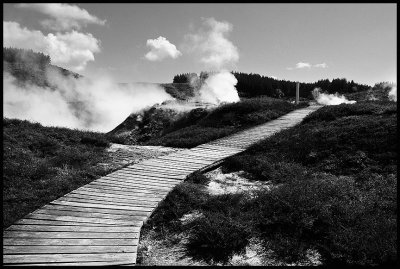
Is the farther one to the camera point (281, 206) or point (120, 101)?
point (120, 101)

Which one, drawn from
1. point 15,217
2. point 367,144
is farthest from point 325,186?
point 15,217

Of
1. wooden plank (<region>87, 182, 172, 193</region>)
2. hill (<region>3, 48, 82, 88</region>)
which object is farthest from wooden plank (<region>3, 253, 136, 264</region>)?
hill (<region>3, 48, 82, 88</region>)

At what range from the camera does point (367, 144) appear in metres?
12.6

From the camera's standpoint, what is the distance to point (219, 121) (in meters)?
22.7

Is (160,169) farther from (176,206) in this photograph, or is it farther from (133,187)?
(176,206)

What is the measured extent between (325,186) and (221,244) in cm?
401

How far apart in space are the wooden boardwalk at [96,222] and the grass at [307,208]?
2.04 ft

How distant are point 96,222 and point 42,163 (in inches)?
198

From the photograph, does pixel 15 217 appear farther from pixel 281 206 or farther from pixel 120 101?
pixel 120 101

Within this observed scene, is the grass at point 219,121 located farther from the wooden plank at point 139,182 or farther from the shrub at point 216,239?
the shrub at point 216,239

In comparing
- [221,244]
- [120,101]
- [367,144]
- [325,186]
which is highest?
[120,101]

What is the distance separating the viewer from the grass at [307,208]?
6.00 m

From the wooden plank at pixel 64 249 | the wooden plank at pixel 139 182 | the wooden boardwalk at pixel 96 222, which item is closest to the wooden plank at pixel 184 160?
the wooden boardwalk at pixel 96 222

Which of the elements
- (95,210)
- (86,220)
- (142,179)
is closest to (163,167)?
(142,179)
